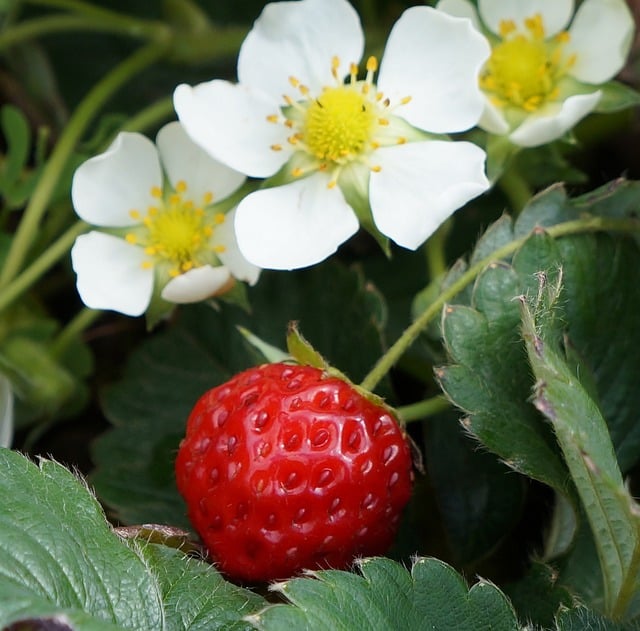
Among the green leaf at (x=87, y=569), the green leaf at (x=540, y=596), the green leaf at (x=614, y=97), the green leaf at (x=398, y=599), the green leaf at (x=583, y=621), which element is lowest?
the green leaf at (x=540, y=596)

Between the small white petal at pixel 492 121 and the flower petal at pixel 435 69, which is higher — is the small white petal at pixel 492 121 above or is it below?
below

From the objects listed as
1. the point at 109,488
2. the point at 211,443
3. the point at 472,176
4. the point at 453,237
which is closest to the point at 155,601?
the point at 211,443

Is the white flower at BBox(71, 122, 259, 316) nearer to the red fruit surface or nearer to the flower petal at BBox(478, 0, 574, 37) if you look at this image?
the red fruit surface

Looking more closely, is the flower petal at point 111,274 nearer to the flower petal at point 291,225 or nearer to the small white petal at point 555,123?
the flower petal at point 291,225

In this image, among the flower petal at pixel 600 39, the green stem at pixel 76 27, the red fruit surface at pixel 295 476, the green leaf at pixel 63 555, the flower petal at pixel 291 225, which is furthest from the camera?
the green stem at pixel 76 27

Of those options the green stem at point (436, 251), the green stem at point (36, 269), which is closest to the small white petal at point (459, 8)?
the green stem at point (436, 251)

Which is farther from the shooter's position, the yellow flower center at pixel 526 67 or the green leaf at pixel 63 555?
the yellow flower center at pixel 526 67

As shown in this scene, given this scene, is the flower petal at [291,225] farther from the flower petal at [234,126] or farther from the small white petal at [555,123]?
the small white petal at [555,123]

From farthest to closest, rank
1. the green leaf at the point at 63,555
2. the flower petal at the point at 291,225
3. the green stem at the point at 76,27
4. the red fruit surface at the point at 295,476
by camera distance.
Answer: the green stem at the point at 76,27 → the flower petal at the point at 291,225 → the red fruit surface at the point at 295,476 → the green leaf at the point at 63,555
